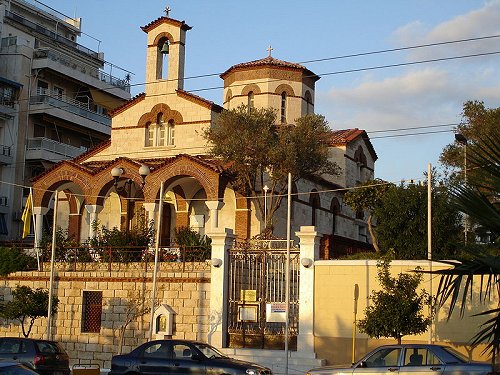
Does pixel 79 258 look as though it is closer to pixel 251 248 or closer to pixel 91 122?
pixel 251 248

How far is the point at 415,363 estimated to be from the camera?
16.4 meters

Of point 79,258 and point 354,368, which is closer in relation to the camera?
point 354,368

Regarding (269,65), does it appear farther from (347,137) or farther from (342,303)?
(342,303)

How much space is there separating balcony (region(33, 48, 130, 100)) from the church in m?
10.5

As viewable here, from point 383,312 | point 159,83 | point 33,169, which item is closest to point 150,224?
point 159,83

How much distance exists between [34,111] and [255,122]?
19171 millimetres

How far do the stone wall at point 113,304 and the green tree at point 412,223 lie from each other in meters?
7.98

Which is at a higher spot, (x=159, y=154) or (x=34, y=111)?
(x=34, y=111)

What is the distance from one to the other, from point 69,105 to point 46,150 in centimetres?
358

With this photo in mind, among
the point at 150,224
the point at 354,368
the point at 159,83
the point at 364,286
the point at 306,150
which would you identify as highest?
the point at 159,83

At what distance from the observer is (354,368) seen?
16.8 m

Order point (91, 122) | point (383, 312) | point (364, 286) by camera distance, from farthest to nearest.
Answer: point (91, 122)
point (364, 286)
point (383, 312)

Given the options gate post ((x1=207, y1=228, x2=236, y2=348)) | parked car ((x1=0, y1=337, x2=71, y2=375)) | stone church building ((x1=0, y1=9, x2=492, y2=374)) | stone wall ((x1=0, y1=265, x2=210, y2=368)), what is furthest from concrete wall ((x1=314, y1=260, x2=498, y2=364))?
parked car ((x1=0, y1=337, x2=71, y2=375))

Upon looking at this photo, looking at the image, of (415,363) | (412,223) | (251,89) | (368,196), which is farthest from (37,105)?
(415,363)
